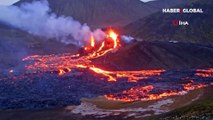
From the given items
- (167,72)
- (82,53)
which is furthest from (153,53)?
(82,53)

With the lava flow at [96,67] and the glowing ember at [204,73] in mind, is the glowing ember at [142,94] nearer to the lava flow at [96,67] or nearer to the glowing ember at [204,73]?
the lava flow at [96,67]

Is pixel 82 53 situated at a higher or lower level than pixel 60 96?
higher

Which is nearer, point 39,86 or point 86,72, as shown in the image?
point 39,86

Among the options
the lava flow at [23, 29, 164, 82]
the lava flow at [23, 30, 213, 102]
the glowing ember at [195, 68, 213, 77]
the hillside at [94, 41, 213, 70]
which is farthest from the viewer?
the hillside at [94, 41, 213, 70]

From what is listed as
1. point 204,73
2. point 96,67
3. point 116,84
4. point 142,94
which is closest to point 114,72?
point 96,67

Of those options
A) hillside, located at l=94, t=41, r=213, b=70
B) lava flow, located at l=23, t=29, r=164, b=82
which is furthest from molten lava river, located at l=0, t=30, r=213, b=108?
hillside, located at l=94, t=41, r=213, b=70

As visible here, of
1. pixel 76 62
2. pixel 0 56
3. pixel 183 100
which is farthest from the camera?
pixel 0 56

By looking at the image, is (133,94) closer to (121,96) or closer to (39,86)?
(121,96)

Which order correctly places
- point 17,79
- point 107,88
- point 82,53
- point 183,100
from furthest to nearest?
point 82,53 → point 17,79 → point 107,88 → point 183,100

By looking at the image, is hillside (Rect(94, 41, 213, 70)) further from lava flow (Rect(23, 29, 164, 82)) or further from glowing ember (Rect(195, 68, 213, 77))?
glowing ember (Rect(195, 68, 213, 77))

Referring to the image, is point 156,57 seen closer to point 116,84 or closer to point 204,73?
point 204,73
